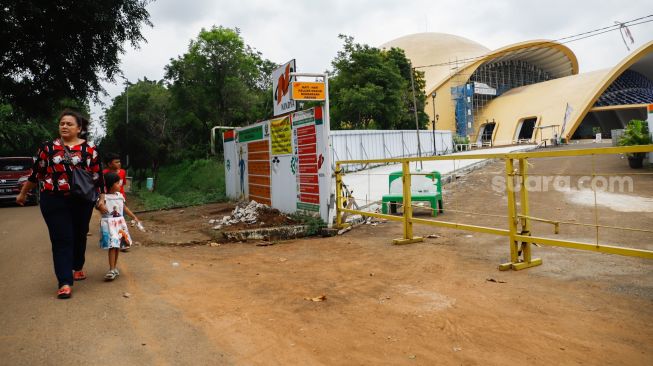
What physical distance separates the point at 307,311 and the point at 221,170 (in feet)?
65.7

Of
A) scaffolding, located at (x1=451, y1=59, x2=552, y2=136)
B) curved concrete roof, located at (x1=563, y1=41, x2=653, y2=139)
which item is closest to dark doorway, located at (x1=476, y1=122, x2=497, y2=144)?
scaffolding, located at (x1=451, y1=59, x2=552, y2=136)

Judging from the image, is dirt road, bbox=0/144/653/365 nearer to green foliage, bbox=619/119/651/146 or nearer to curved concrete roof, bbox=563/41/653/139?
green foliage, bbox=619/119/651/146

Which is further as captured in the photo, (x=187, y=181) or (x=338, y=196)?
(x=187, y=181)

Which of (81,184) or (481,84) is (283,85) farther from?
(481,84)

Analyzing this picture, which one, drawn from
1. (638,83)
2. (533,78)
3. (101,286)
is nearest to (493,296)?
(101,286)

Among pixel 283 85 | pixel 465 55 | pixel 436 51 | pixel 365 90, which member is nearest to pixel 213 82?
pixel 365 90

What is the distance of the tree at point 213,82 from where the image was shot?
30.4 meters

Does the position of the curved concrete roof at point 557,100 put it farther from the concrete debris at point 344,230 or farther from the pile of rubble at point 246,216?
the concrete debris at point 344,230

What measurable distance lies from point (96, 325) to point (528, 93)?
58.9 m

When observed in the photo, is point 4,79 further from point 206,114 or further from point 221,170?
point 206,114

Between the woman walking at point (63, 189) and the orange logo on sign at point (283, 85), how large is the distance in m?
5.70

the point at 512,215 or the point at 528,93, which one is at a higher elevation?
the point at 528,93

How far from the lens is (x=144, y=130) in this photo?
29.0m

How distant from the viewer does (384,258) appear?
18.4 ft
